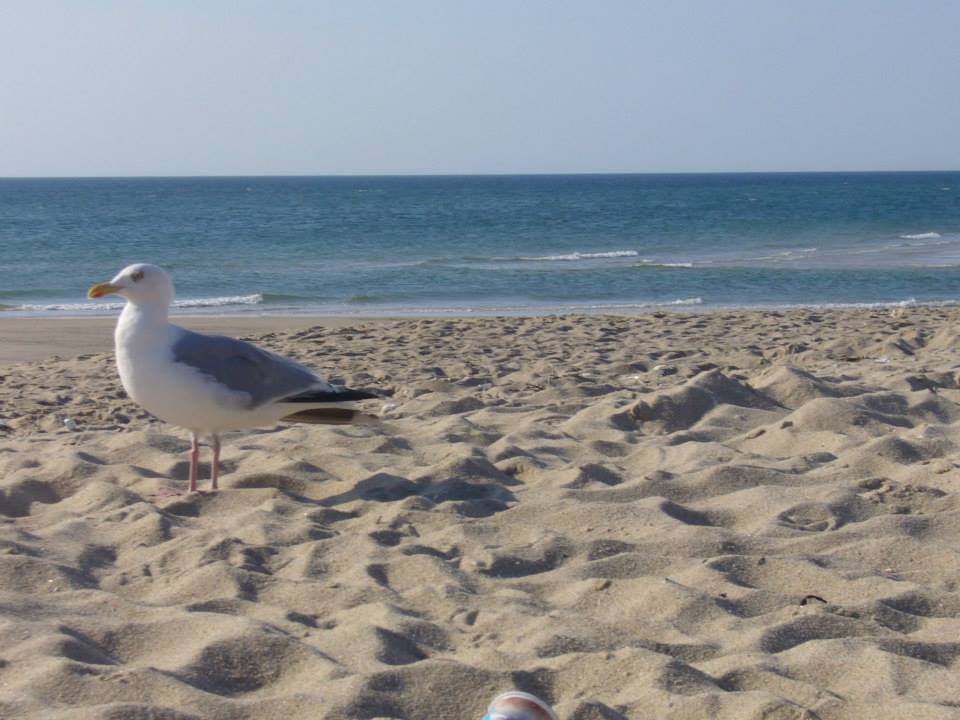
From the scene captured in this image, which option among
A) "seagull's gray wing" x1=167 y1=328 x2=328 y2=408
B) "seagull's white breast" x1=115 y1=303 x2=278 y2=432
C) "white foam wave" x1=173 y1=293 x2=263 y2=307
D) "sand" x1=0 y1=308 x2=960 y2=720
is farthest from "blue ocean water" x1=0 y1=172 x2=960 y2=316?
"seagull's white breast" x1=115 y1=303 x2=278 y2=432

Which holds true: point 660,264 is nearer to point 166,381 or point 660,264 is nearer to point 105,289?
point 105,289

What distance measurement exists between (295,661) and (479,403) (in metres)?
3.39

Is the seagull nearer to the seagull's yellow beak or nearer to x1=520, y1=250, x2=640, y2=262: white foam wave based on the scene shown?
the seagull's yellow beak

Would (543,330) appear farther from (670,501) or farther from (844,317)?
(670,501)

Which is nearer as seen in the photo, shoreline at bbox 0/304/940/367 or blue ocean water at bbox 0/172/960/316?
shoreline at bbox 0/304/940/367

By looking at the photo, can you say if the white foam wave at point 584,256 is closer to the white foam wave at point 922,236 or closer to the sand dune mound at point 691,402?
the white foam wave at point 922,236

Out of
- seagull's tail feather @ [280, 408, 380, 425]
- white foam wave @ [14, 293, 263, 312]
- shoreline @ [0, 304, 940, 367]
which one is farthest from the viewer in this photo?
white foam wave @ [14, 293, 263, 312]

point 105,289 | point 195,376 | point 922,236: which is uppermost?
point 105,289

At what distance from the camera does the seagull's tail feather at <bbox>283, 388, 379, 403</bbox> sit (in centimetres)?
462

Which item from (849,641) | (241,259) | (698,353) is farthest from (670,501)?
(241,259)

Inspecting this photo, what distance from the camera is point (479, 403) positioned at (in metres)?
6.16

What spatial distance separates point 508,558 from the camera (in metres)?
3.65

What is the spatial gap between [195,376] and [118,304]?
11.4m

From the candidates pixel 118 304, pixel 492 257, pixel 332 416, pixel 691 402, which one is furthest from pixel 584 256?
pixel 332 416
